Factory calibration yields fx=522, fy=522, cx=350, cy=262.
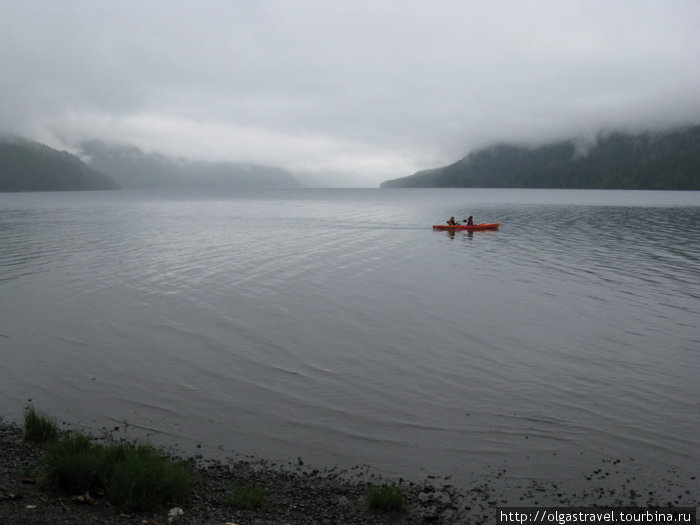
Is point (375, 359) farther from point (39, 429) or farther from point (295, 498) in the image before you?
point (39, 429)

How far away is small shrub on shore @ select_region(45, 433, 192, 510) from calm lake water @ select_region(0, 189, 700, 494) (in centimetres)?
268

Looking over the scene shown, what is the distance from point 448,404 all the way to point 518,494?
4.58m

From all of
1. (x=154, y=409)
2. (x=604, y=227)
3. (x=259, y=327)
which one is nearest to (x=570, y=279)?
(x=259, y=327)

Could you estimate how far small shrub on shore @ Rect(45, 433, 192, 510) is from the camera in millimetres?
9625

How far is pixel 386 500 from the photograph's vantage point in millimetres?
10258

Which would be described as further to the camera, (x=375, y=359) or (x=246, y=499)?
A: (x=375, y=359)

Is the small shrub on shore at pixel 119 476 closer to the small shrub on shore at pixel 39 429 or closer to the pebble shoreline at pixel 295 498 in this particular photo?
the pebble shoreline at pixel 295 498

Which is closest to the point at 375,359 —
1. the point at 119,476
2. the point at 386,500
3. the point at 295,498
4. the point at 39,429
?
the point at 295,498

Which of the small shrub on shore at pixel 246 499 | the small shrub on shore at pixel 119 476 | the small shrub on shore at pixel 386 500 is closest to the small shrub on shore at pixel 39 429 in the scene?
the small shrub on shore at pixel 119 476

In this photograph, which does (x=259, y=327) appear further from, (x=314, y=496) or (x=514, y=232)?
(x=514, y=232)

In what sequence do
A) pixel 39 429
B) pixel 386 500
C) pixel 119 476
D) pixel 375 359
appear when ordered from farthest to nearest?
pixel 375 359 < pixel 39 429 < pixel 386 500 < pixel 119 476

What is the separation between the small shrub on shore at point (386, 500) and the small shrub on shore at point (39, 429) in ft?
26.6

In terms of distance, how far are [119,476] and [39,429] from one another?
447cm

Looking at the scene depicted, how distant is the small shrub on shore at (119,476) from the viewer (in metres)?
9.62
